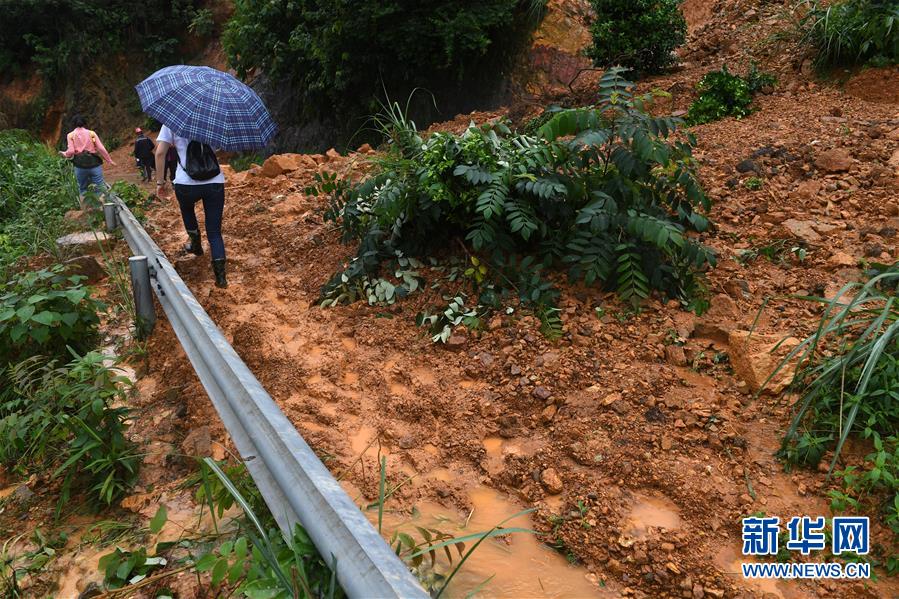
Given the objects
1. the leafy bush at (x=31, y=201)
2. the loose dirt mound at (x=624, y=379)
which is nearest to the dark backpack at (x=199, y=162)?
the loose dirt mound at (x=624, y=379)

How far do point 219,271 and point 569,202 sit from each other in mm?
2848

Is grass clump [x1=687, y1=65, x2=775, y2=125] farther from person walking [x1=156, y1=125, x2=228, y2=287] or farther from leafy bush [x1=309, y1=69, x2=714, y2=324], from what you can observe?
person walking [x1=156, y1=125, x2=228, y2=287]

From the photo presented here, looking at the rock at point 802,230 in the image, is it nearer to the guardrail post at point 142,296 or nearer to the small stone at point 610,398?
the small stone at point 610,398

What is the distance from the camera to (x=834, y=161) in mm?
4844

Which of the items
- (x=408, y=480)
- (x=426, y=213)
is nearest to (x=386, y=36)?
(x=426, y=213)

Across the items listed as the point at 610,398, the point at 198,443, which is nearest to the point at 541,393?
the point at 610,398

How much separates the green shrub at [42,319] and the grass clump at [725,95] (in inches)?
220

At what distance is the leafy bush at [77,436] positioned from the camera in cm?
291

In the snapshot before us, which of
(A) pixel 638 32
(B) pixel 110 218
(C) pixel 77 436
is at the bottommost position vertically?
(C) pixel 77 436

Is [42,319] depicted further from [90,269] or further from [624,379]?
[624,379]

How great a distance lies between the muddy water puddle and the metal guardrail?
679 mm

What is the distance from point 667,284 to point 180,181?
146 inches

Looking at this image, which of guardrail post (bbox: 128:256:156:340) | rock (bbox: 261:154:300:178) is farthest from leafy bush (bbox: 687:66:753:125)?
guardrail post (bbox: 128:256:156:340)

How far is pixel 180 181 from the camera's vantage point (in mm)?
4930
